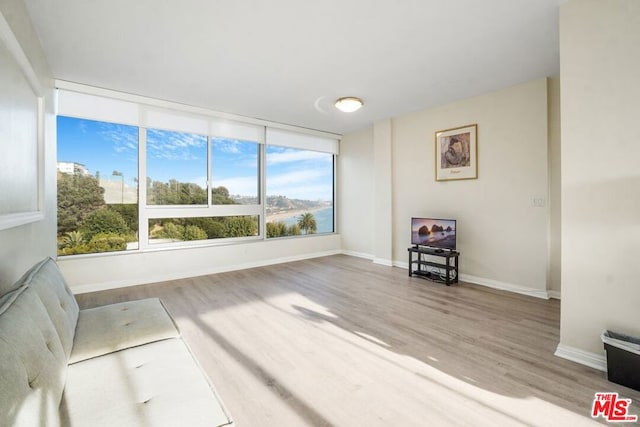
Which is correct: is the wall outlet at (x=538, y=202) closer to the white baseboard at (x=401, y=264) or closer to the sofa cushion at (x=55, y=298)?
the white baseboard at (x=401, y=264)

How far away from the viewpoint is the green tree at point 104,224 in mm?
3890

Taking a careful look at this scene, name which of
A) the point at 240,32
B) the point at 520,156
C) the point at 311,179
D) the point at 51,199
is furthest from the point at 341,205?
the point at 51,199

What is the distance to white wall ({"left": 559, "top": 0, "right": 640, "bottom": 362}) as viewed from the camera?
1.92m

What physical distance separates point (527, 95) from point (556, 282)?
2436mm

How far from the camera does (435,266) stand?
4.19 metres

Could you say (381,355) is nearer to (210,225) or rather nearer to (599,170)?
(599,170)

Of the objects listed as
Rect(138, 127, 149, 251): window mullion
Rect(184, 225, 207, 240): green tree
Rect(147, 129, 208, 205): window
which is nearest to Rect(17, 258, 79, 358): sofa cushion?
Rect(138, 127, 149, 251): window mullion

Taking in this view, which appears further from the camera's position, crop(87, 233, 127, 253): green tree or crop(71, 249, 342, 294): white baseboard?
crop(87, 233, 127, 253): green tree

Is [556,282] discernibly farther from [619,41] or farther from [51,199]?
[51,199]

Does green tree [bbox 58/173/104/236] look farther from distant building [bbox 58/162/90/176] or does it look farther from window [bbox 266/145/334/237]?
window [bbox 266/145/334/237]

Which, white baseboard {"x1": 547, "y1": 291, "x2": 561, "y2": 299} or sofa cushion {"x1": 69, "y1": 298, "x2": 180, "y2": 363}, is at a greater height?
sofa cushion {"x1": 69, "y1": 298, "x2": 180, "y2": 363}

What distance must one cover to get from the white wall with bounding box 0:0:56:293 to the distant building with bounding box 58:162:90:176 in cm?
46

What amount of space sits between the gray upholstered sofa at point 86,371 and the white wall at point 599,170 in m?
2.59

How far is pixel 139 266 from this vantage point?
4102mm
